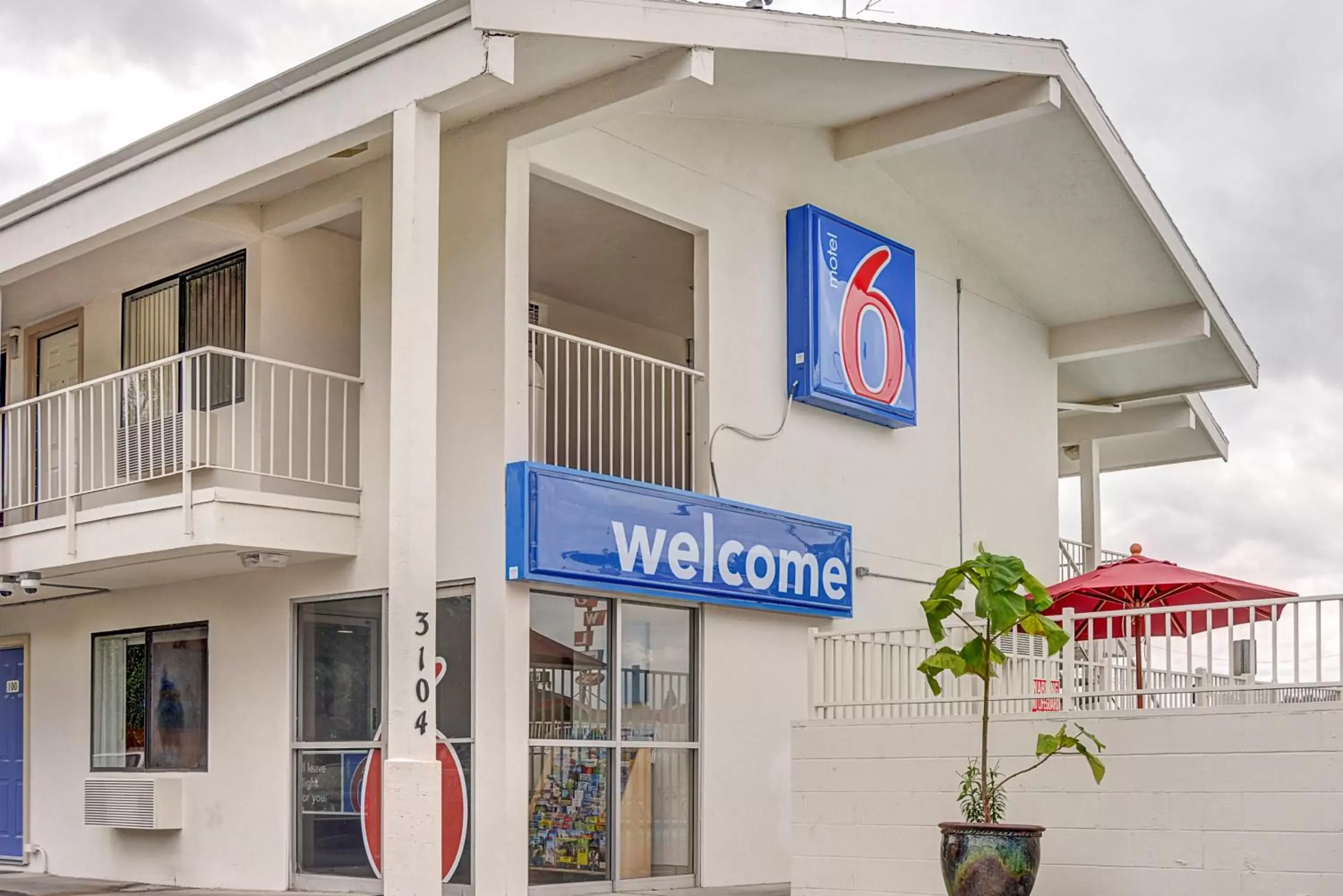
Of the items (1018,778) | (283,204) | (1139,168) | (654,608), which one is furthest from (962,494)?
(283,204)

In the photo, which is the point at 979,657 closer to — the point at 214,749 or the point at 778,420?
the point at 778,420

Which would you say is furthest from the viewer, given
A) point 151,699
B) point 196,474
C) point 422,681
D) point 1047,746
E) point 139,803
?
point 151,699

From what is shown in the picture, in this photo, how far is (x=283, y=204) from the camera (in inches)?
539

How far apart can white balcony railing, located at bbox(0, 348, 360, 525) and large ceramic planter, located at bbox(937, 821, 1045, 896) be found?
537cm

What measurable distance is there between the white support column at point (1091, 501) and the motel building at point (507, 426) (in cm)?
378

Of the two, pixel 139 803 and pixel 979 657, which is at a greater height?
pixel 979 657

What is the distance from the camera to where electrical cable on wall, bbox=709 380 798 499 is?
43.3 ft

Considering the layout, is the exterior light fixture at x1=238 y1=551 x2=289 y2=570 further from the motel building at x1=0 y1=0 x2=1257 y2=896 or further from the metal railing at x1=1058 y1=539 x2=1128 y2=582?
the metal railing at x1=1058 y1=539 x2=1128 y2=582

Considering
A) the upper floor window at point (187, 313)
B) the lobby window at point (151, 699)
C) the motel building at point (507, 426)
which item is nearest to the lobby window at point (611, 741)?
the motel building at point (507, 426)

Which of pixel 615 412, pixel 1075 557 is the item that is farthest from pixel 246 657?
pixel 1075 557

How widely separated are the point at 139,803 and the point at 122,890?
0.71 m

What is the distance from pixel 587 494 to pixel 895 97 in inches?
195

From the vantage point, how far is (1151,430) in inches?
857

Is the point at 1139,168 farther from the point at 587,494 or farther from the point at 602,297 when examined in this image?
the point at 587,494
